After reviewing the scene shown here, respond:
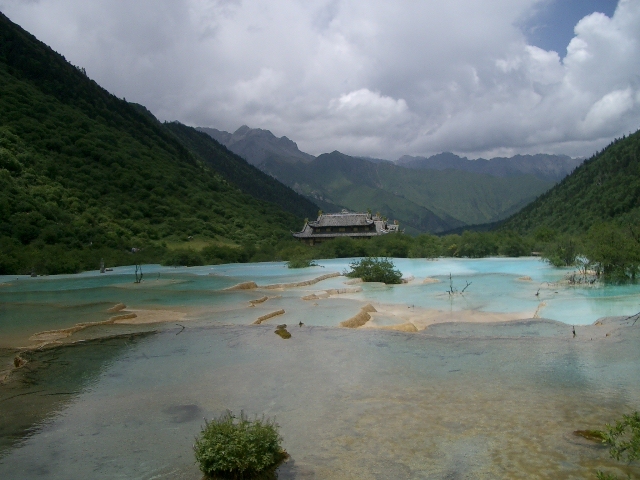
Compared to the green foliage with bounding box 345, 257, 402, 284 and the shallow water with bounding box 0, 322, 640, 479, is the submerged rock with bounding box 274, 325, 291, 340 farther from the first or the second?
the green foliage with bounding box 345, 257, 402, 284

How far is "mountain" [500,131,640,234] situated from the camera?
211 ft

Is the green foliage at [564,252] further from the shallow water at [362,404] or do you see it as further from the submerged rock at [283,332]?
the submerged rock at [283,332]

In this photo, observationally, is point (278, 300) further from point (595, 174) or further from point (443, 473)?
point (595, 174)

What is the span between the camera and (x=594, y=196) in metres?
73.9

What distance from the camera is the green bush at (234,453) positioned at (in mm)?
5258

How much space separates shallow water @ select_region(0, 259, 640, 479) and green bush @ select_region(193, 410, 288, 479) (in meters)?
0.41

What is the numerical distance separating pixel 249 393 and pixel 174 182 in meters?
62.8

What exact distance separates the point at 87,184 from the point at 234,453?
54.9 meters

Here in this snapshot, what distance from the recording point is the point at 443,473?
5.46 metres

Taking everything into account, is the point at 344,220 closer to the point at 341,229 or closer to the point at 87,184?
the point at 341,229

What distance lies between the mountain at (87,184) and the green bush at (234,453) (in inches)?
1400

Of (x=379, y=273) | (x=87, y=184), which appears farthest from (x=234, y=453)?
(x=87, y=184)

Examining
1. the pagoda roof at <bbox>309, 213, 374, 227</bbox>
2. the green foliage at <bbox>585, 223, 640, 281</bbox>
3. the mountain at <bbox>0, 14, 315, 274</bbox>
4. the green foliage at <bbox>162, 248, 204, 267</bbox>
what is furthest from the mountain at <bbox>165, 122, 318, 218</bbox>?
the green foliage at <bbox>585, 223, 640, 281</bbox>

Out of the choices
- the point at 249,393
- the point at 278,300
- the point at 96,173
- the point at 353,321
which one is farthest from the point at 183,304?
the point at 96,173
